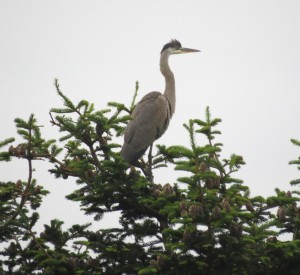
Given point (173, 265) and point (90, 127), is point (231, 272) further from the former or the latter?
point (90, 127)

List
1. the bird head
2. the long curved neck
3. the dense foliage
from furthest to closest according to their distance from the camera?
the bird head < the long curved neck < the dense foliage

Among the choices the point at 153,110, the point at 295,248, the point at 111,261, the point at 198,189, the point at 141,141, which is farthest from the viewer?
the point at 153,110

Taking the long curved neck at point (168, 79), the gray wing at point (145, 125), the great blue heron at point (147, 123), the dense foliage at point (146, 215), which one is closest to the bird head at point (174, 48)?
the long curved neck at point (168, 79)

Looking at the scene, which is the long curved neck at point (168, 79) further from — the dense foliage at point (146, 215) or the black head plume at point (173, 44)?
the dense foliage at point (146, 215)

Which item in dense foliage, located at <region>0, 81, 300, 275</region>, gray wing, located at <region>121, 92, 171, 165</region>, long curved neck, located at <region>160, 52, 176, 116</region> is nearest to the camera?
dense foliage, located at <region>0, 81, 300, 275</region>

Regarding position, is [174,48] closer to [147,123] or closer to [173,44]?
[173,44]

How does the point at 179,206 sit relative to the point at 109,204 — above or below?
below

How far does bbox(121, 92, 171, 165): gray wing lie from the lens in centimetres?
809

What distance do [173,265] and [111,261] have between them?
2.69 ft

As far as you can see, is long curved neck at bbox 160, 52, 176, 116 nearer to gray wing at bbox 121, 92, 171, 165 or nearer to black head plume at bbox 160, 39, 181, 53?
black head plume at bbox 160, 39, 181, 53

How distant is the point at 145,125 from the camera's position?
28.6 feet

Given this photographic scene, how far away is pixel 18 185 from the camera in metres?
5.53

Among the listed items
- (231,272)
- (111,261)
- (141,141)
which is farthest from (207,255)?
(141,141)

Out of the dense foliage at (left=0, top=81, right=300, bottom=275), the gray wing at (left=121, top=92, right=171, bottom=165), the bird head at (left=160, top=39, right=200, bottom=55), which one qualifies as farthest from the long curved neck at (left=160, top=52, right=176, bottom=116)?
the dense foliage at (left=0, top=81, right=300, bottom=275)
